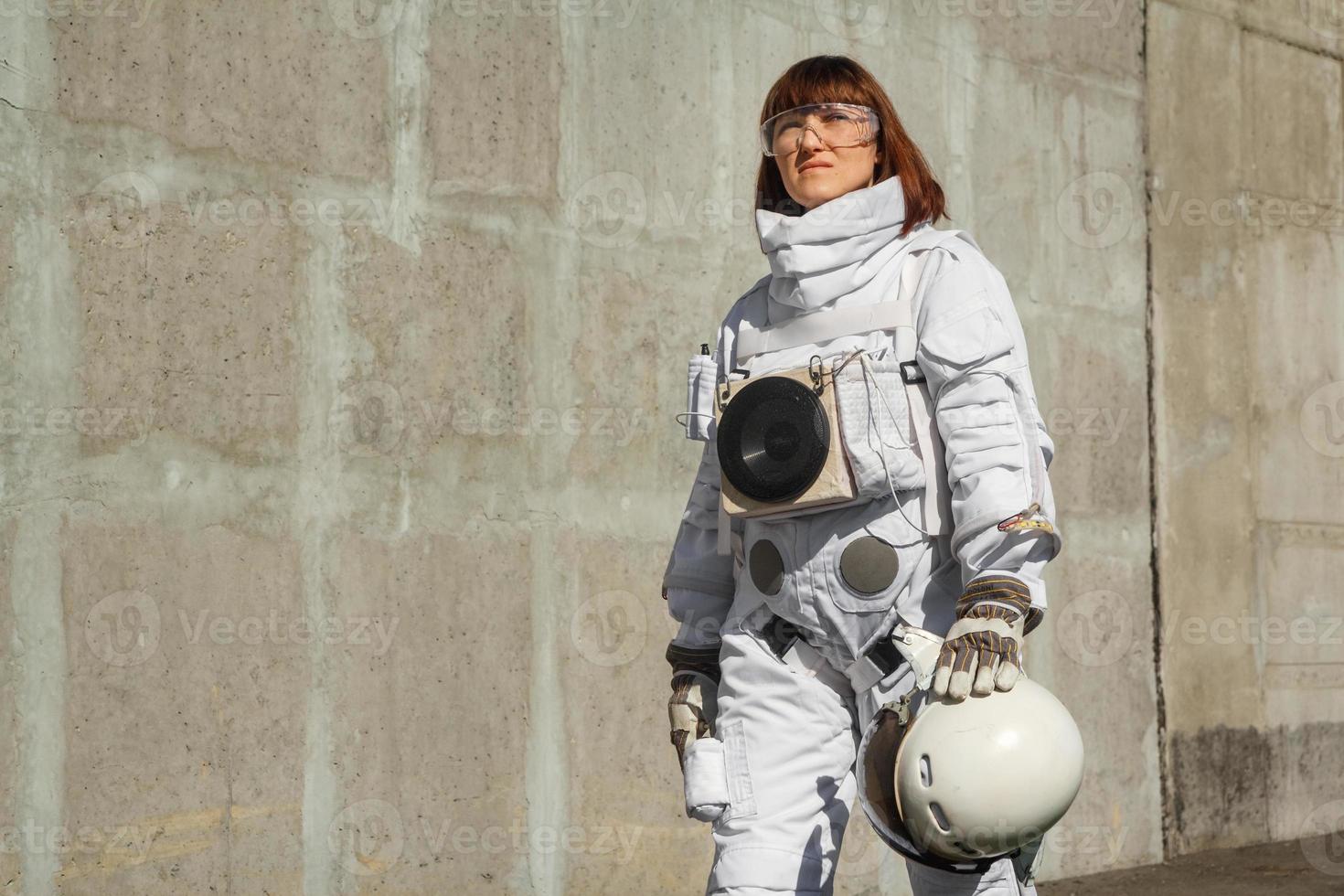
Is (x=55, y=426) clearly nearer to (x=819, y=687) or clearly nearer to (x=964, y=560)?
(x=819, y=687)

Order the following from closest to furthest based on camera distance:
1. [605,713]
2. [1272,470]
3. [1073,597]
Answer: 1. [605,713]
2. [1073,597]
3. [1272,470]

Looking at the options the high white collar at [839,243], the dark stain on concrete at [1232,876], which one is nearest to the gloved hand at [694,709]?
the high white collar at [839,243]

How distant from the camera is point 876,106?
10.5ft

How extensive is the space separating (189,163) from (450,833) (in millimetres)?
1912

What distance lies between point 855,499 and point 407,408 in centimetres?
195

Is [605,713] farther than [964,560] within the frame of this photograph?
Yes

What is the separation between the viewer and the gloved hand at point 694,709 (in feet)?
10.0

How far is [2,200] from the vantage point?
3.99 metres

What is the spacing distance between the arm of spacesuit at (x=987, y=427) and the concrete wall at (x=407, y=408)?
199 cm

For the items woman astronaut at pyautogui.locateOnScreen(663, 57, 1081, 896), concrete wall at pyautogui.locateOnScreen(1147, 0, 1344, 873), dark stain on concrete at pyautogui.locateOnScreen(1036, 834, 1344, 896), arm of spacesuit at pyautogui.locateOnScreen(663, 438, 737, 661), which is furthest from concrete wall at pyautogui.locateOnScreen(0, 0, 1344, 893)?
woman astronaut at pyautogui.locateOnScreen(663, 57, 1081, 896)

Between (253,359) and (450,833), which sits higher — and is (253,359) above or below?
above

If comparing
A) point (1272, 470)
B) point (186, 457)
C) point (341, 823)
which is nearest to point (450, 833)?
point (341, 823)

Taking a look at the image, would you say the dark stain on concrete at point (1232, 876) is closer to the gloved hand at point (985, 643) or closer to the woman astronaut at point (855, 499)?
the woman astronaut at point (855, 499)

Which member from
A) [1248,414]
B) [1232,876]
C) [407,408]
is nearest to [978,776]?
[407,408]
